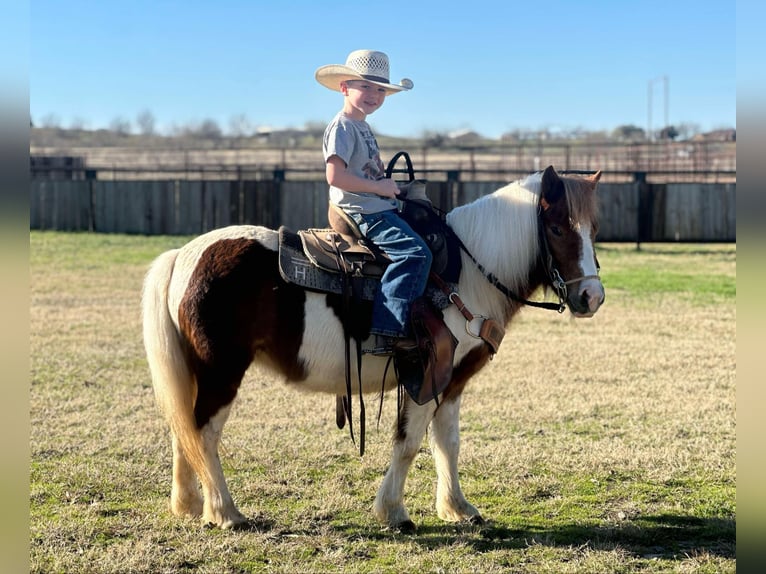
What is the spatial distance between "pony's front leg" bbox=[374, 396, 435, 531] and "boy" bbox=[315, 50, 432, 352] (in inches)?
16.8

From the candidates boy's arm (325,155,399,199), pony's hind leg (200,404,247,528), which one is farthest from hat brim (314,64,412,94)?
pony's hind leg (200,404,247,528)

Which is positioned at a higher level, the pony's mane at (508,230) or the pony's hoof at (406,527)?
the pony's mane at (508,230)

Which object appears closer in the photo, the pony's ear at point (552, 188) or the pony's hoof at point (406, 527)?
the pony's ear at point (552, 188)

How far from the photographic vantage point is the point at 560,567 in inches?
158

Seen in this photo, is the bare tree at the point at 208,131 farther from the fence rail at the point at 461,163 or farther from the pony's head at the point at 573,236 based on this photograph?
the pony's head at the point at 573,236

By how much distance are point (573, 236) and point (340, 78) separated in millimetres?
1627

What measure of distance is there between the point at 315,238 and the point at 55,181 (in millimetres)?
21058

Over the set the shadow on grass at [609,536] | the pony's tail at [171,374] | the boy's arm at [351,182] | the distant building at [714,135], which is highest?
the distant building at [714,135]

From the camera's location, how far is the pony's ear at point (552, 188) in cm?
427

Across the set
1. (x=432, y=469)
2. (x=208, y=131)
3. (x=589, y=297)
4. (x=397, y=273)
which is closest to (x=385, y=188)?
(x=397, y=273)

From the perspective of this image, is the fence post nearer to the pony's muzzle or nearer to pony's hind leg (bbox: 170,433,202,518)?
the pony's muzzle

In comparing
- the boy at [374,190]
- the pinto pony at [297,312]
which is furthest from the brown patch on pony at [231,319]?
the boy at [374,190]

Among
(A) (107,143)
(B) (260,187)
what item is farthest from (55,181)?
(A) (107,143)

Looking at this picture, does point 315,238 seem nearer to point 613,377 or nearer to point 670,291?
point 613,377
